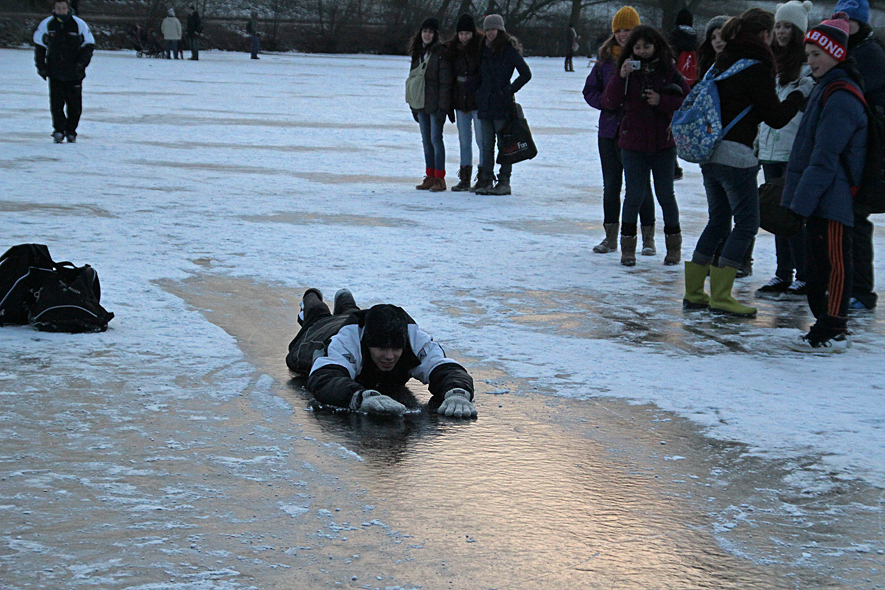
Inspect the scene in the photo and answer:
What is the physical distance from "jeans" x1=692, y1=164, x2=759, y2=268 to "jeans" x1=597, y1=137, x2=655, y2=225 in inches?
57.1

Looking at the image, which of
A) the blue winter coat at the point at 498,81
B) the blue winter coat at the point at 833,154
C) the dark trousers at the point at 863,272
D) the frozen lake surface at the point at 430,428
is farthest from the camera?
the blue winter coat at the point at 498,81

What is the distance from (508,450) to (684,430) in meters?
0.74

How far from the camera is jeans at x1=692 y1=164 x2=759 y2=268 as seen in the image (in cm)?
584

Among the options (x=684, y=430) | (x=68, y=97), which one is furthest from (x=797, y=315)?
(x=68, y=97)

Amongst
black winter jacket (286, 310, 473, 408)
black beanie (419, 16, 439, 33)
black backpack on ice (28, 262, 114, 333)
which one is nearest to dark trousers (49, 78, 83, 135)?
black beanie (419, 16, 439, 33)

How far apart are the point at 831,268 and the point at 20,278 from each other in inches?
159

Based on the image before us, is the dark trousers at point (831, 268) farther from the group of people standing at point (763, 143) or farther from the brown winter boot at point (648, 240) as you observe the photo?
the brown winter boot at point (648, 240)

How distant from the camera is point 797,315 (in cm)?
609

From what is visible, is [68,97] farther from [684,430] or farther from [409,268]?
[684,430]

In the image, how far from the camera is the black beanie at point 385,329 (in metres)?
4.16

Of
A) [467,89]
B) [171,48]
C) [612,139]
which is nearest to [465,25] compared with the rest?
[467,89]

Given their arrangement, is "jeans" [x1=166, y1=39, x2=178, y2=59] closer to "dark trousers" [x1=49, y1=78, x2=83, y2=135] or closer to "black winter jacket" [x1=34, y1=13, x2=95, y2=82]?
"dark trousers" [x1=49, y1=78, x2=83, y2=135]

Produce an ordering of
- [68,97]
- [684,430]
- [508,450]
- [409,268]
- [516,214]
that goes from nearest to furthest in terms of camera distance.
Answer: [508,450], [684,430], [409,268], [516,214], [68,97]

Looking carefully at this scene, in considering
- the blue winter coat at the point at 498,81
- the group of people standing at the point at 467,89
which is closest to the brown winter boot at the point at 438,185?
the group of people standing at the point at 467,89
